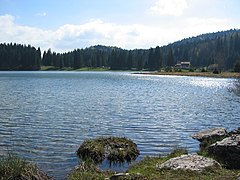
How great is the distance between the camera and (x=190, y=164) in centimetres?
1517

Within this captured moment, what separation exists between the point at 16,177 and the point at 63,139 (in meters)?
11.4

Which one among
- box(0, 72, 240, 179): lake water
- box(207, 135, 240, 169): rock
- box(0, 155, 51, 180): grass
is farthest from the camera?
box(0, 72, 240, 179): lake water

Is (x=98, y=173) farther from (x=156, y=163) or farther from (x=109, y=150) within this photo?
(x=109, y=150)

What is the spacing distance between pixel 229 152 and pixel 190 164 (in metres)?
2.65

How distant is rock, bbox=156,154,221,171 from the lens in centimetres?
1484

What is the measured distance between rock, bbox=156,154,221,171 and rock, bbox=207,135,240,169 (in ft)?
3.67

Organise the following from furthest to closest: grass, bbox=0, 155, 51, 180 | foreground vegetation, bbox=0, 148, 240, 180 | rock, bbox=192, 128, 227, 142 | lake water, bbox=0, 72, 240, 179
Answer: rock, bbox=192, 128, 227, 142, lake water, bbox=0, 72, 240, 179, foreground vegetation, bbox=0, 148, 240, 180, grass, bbox=0, 155, 51, 180

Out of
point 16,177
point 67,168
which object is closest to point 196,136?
point 67,168

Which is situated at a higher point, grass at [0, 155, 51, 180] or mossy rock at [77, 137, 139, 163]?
grass at [0, 155, 51, 180]

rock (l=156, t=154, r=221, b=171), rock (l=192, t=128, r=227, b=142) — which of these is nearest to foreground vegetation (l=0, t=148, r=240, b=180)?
rock (l=156, t=154, r=221, b=171)

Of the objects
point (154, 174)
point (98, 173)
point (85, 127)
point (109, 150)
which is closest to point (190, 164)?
point (154, 174)

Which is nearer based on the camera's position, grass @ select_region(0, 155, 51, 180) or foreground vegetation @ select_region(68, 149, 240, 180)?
grass @ select_region(0, 155, 51, 180)

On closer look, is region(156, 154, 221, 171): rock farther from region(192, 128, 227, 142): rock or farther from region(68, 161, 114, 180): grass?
region(192, 128, 227, 142): rock

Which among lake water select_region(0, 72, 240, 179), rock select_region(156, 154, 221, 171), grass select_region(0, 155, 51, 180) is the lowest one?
lake water select_region(0, 72, 240, 179)
